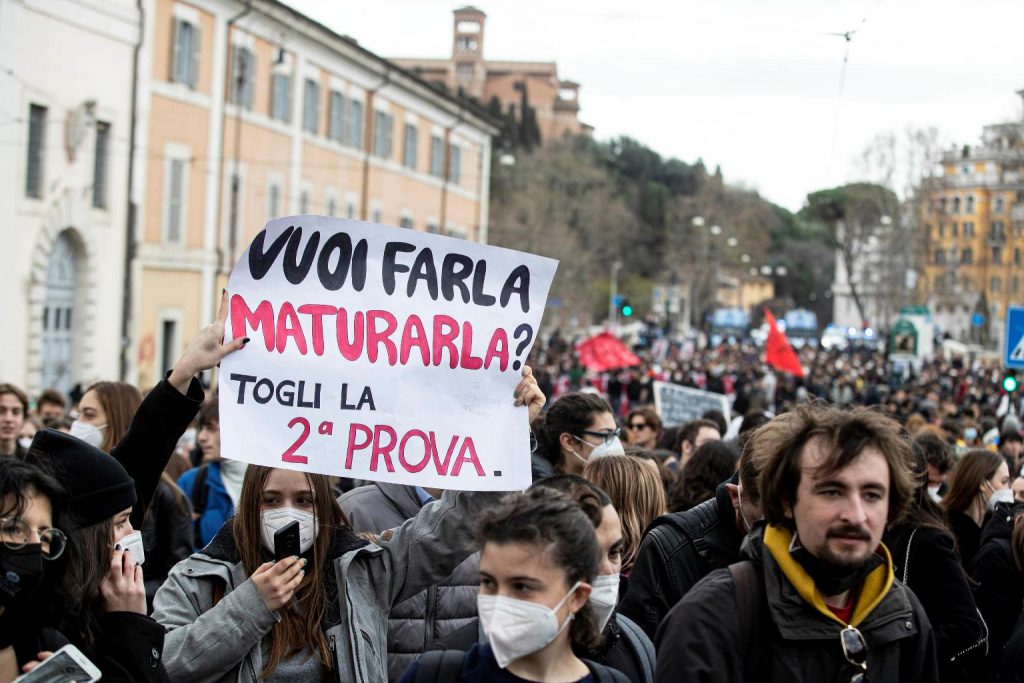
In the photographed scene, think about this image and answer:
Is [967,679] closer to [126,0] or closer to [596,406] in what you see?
[596,406]

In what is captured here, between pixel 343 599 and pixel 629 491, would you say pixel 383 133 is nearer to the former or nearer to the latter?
pixel 629 491

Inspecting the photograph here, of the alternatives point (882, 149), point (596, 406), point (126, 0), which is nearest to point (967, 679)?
point (596, 406)

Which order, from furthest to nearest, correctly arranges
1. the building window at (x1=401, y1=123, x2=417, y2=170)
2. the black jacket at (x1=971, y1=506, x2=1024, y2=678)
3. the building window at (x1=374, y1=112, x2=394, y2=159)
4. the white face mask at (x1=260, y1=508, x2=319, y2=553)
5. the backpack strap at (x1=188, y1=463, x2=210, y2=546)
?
the building window at (x1=401, y1=123, x2=417, y2=170)
the building window at (x1=374, y1=112, x2=394, y2=159)
the backpack strap at (x1=188, y1=463, x2=210, y2=546)
the black jacket at (x1=971, y1=506, x2=1024, y2=678)
the white face mask at (x1=260, y1=508, x2=319, y2=553)

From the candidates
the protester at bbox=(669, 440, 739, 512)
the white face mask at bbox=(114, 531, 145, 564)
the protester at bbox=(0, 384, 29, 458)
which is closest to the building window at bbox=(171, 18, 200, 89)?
Result: the protester at bbox=(0, 384, 29, 458)

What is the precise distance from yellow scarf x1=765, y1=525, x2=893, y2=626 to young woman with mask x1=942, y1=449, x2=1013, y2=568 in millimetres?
3947

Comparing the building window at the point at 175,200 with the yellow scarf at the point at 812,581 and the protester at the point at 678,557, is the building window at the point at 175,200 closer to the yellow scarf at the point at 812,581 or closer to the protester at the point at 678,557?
the protester at the point at 678,557

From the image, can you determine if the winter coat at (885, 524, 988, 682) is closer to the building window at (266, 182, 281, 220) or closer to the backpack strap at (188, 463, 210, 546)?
the backpack strap at (188, 463, 210, 546)

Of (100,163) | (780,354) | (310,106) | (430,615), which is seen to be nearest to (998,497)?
(430,615)

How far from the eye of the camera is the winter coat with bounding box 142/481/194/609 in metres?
6.24

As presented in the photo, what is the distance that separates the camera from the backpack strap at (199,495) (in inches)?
303

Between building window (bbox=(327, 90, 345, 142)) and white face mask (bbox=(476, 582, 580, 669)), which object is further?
building window (bbox=(327, 90, 345, 142))

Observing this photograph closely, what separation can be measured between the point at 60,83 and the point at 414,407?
23.7 meters

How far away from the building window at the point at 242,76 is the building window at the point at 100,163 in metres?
5.24

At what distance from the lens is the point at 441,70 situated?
13200 centimetres
